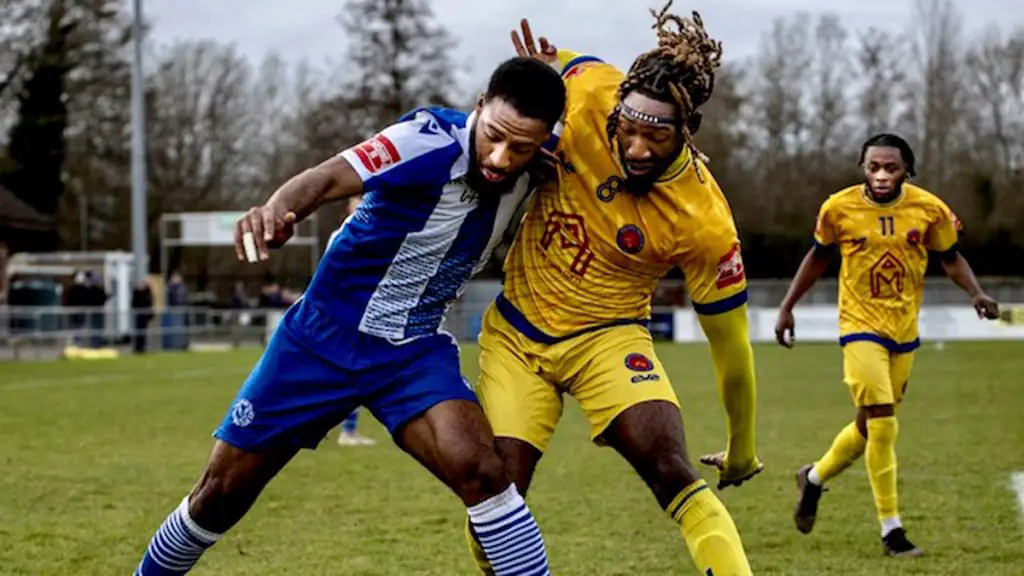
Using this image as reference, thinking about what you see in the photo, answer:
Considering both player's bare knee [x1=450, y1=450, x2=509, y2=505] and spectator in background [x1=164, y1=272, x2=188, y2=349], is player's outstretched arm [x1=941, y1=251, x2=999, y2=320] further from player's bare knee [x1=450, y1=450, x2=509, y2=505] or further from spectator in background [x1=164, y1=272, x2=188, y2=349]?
spectator in background [x1=164, y1=272, x2=188, y2=349]

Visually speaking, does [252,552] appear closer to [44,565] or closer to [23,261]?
[44,565]

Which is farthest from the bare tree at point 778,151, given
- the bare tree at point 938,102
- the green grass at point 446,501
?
the green grass at point 446,501

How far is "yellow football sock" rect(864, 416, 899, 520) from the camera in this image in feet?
26.6

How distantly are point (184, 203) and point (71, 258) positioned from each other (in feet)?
41.6

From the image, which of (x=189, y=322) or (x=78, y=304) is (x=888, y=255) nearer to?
(x=78, y=304)

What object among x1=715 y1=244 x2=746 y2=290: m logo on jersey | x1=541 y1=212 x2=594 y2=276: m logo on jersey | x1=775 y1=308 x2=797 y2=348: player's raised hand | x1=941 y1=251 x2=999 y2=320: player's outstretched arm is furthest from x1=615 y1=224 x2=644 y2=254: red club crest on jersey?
x1=941 y1=251 x2=999 y2=320: player's outstretched arm

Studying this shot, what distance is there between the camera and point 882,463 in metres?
8.27

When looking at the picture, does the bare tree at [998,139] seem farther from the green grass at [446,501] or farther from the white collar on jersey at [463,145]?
the white collar on jersey at [463,145]

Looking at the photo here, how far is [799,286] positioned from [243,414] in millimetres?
4515

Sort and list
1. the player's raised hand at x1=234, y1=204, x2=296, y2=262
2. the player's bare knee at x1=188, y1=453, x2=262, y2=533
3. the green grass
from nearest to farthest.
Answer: the player's raised hand at x1=234, y1=204, x2=296, y2=262 < the player's bare knee at x1=188, y1=453, x2=262, y2=533 < the green grass

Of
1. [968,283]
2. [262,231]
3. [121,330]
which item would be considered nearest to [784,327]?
[968,283]

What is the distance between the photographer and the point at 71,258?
138 ft

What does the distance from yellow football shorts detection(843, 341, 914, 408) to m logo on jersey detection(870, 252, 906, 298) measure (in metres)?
0.33

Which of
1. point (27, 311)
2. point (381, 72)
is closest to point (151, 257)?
point (381, 72)
